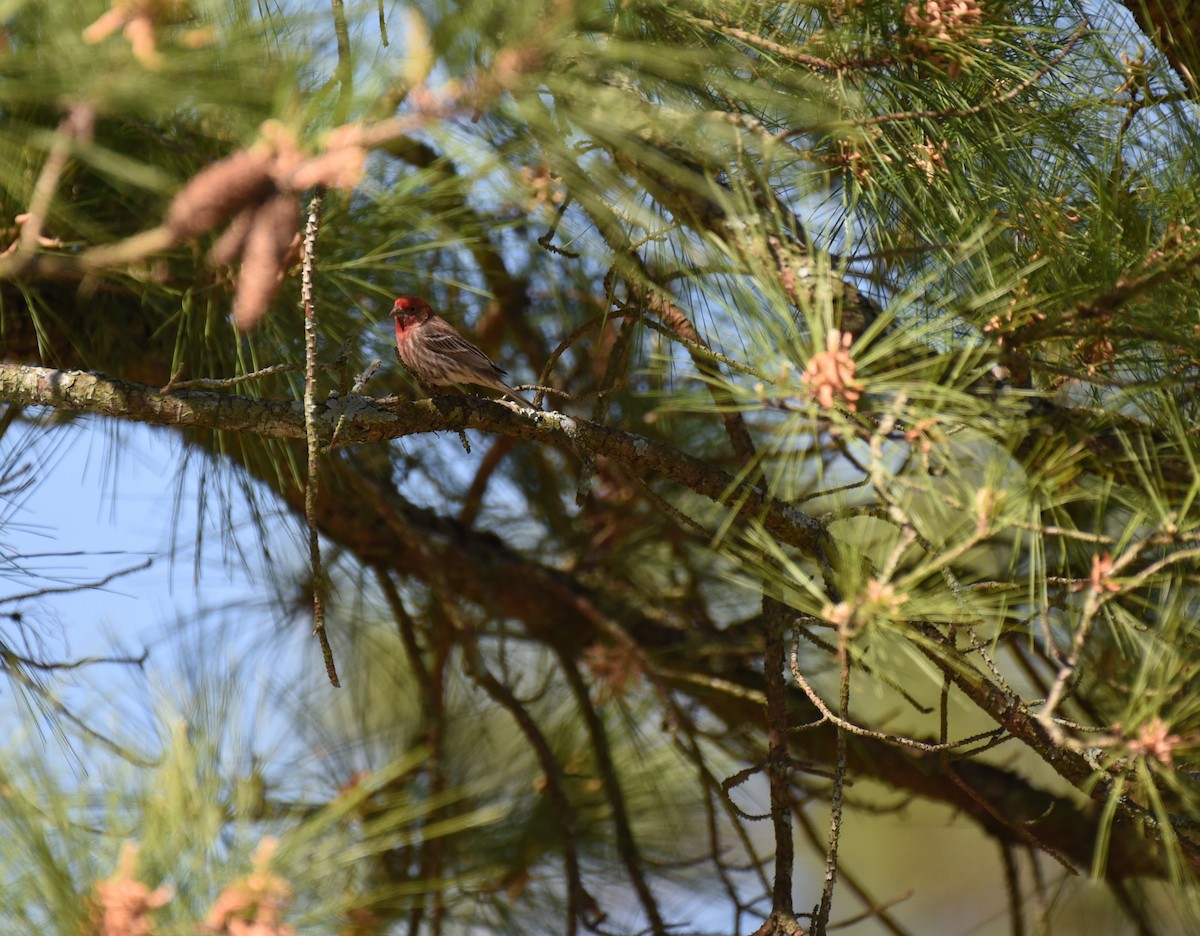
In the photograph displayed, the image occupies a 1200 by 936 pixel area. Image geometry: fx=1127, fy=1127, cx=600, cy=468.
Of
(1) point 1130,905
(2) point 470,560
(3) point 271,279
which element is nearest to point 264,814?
(2) point 470,560

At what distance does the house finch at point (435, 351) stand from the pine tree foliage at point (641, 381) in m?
0.08

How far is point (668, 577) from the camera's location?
3.34m

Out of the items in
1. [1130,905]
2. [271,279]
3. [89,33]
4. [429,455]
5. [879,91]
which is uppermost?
[429,455]

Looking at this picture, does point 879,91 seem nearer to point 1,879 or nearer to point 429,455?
point 1,879

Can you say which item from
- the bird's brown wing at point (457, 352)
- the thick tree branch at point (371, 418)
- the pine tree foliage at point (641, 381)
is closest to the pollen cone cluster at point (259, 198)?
the pine tree foliage at point (641, 381)

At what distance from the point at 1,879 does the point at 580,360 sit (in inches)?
86.5

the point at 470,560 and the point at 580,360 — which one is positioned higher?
the point at 580,360

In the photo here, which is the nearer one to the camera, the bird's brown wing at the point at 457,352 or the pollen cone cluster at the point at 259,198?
the pollen cone cluster at the point at 259,198

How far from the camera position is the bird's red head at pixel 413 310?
2.53 metres

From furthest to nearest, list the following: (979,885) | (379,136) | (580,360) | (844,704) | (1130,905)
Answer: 1. (979,885)
2. (580,360)
3. (1130,905)
4. (844,704)
5. (379,136)

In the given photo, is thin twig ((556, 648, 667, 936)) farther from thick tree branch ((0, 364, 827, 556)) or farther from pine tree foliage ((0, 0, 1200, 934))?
thick tree branch ((0, 364, 827, 556))

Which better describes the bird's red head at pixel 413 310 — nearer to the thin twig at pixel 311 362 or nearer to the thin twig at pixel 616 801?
the thin twig at pixel 616 801

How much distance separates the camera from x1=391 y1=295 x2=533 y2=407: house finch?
2400 mm

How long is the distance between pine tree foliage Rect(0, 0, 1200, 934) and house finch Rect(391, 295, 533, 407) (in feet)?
0.25
